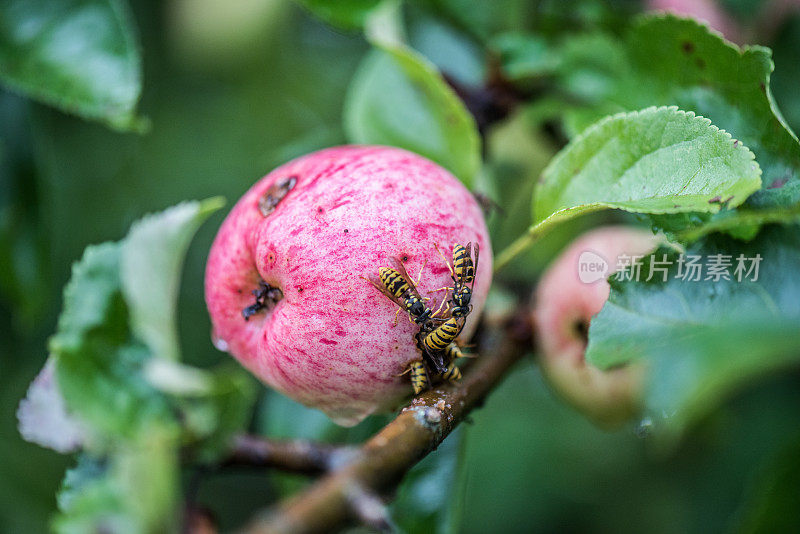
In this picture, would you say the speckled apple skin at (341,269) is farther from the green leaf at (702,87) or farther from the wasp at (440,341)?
the green leaf at (702,87)

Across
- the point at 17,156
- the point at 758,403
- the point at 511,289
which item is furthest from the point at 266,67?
the point at 758,403

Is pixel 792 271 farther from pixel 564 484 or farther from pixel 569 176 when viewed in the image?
pixel 564 484

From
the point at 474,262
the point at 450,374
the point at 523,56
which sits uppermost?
the point at 523,56

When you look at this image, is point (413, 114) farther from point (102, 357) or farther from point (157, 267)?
point (102, 357)

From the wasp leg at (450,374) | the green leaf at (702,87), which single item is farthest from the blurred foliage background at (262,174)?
the wasp leg at (450,374)

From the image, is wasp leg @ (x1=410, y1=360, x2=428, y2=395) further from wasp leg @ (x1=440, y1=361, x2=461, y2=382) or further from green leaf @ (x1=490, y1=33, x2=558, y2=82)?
green leaf @ (x1=490, y1=33, x2=558, y2=82)

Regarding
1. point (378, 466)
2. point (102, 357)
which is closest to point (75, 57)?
point (102, 357)
